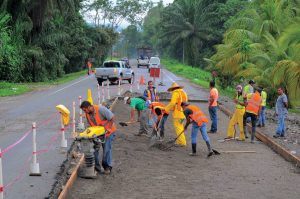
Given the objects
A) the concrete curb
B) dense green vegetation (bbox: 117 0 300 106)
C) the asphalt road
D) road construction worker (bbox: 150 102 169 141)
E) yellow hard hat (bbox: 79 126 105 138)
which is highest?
dense green vegetation (bbox: 117 0 300 106)

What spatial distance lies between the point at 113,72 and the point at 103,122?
24929 mm

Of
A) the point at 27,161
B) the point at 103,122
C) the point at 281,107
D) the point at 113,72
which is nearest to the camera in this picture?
the point at 103,122

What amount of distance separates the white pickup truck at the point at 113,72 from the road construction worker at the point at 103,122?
78.2ft

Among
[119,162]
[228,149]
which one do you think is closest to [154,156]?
[119,162]

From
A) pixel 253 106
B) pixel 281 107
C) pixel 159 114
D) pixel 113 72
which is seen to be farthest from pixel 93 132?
pixel 113 72

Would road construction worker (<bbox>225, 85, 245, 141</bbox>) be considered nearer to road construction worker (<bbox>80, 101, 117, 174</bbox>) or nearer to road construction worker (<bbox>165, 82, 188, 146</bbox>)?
road construction worker (<bbox>165, 82, 188, 146</bbox>)

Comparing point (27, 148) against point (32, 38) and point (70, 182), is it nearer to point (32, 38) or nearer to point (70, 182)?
point (70, 182)

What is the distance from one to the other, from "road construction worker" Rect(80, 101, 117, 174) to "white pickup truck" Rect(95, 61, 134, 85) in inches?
939

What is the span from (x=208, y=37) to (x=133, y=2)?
3200 centimetres

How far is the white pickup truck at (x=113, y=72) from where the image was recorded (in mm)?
34125

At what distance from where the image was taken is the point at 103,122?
9406 mm

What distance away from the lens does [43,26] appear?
4078 cm

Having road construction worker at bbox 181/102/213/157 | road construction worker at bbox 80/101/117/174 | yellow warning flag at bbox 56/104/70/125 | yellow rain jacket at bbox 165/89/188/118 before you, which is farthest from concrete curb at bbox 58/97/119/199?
yellow rain jacket at bbox 165/89/188/118

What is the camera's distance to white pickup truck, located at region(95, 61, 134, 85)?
34125mm
